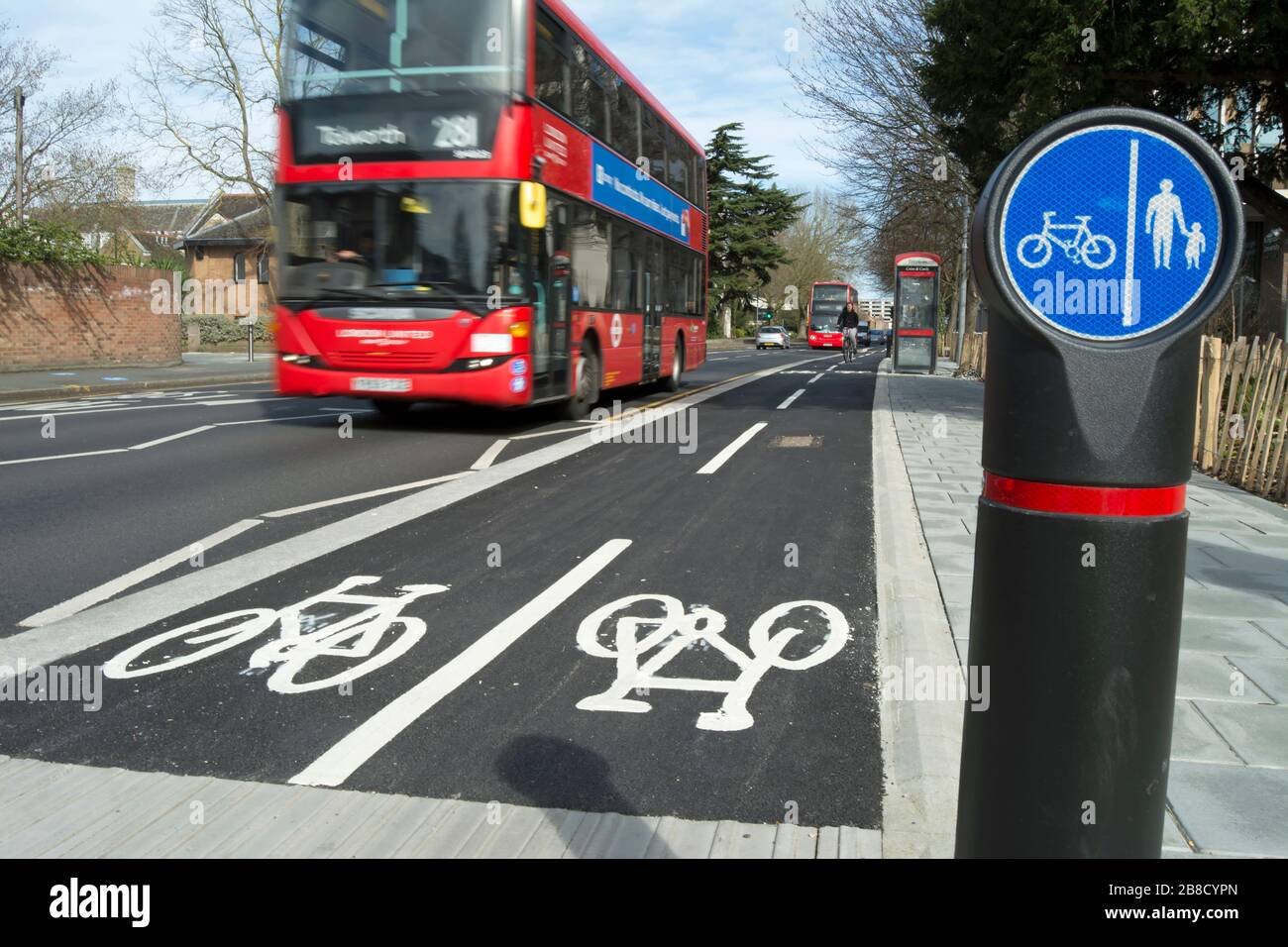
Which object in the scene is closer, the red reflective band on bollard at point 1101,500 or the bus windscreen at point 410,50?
the red reflective band on bollard at point 1101,500

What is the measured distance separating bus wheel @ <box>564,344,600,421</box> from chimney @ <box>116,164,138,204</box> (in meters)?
30.2

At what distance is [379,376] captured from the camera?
11836mm

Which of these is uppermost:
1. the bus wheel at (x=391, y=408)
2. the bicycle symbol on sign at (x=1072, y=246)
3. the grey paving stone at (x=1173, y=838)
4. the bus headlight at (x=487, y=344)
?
the bicycle symbol on sign at (x=1072, y=246)

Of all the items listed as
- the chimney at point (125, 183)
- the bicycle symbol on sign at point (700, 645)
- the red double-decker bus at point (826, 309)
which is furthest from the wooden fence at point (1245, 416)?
the red double-decker bus at point (826, 309)

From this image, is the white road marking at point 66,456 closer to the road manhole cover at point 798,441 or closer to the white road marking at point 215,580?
the white road marking at point 215,580

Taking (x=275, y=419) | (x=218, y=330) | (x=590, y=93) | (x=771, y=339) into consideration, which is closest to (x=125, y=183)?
(x=218, y=330)

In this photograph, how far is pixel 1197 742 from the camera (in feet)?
11.6

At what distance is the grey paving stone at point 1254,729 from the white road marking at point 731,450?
240 inches

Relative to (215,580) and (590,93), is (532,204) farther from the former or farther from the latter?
(215,580)

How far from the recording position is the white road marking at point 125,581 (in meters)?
4.97

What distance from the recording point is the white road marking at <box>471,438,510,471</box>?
991cm

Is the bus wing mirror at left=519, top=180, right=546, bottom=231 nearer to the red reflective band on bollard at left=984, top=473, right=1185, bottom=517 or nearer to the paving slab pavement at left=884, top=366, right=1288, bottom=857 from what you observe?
the paving slab pavement at left=884, top=366, right=1288, bottom=857

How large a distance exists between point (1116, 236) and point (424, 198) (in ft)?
34.5

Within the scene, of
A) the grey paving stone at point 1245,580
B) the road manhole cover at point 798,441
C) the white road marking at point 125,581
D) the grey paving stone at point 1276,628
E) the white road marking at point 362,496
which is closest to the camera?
the grey paving stone at point 1276,628
